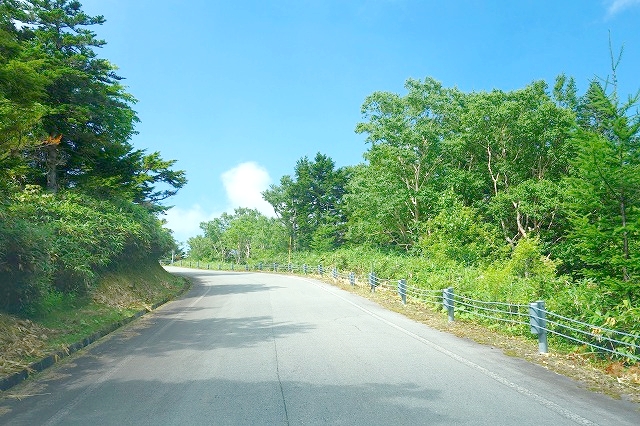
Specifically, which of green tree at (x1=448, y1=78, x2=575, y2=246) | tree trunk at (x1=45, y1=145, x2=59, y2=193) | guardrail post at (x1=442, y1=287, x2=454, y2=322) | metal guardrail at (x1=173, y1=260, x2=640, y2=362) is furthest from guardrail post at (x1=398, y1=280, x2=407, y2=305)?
green tree at (x1=448, y1=78, x2=575, y2=246)

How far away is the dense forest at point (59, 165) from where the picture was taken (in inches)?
352

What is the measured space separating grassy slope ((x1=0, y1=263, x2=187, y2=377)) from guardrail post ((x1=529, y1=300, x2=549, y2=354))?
8.78 meters

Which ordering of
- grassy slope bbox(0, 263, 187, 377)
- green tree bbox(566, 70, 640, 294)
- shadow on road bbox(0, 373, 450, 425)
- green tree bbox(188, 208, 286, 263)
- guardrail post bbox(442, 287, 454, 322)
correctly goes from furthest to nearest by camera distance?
green tree bbox(188, 208, 286, 263)
guardrail post bbox(442, 287, 454, 322)
green tree bbox(566, 70, 640, 294)
grassy slope bbox(0, 263, 187, 377)
shadow on road bbox(0, 373, 450, 425)

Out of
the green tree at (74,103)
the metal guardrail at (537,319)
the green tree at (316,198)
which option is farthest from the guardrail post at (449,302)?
the green tree at (316,198)

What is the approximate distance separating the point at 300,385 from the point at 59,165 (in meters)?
15.6

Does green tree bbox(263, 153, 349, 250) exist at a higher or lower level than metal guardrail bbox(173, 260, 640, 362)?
higher

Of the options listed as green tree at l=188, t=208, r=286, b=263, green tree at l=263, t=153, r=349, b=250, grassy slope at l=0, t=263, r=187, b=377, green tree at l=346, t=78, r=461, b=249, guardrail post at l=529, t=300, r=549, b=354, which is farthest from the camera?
green tree at l=188, t=208, r=286, b=263

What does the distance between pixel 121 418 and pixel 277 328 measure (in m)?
6.36

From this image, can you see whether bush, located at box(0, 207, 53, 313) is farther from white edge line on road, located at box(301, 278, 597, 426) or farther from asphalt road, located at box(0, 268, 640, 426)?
white edge line on road, located at box(301, 278, 597, 426)

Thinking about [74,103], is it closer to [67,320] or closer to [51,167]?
[51,167]

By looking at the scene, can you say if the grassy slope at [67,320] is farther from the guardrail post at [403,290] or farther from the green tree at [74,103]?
the guardrail post at [403,290]

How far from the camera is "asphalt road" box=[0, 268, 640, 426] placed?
4910 millimetres

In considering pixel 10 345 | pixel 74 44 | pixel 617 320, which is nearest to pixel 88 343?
pixel 10 345

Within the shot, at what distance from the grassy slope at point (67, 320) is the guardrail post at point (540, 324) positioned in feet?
28.8
